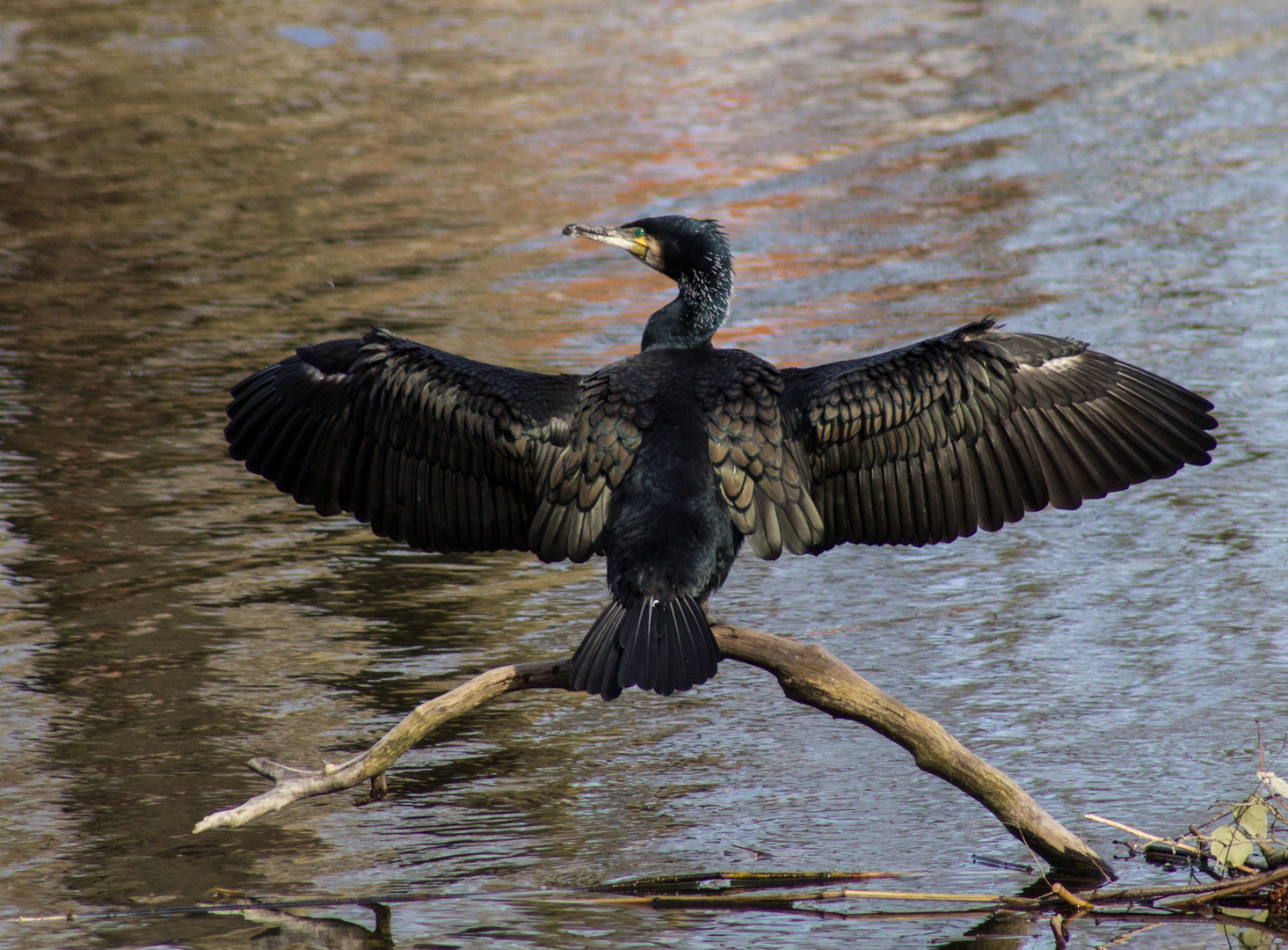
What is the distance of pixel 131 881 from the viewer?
4672mm

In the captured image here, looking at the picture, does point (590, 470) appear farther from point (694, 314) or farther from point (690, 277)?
point (690, 277)

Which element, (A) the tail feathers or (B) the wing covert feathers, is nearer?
(A) the tail feathers

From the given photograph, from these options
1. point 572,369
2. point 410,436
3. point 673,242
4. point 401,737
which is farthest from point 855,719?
point 572,369

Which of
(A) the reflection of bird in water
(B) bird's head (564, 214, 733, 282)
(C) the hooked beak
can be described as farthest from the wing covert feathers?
(C) the hooked beak

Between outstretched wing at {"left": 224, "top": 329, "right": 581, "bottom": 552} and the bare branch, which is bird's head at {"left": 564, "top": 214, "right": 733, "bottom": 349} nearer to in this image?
outstretched wing at {"left": 224, "top": 329, "right": 581, "bottom": 552}

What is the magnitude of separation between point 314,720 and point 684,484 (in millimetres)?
1831

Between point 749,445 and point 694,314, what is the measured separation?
67cm

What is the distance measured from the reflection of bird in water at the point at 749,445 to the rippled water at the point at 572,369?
2.95 feet

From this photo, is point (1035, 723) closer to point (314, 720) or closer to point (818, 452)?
point (818, 452)

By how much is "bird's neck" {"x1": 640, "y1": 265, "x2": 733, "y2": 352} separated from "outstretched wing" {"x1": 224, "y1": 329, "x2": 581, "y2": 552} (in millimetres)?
359

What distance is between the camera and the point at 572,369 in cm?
915

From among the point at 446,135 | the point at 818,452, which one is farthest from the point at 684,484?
the point at 446,135

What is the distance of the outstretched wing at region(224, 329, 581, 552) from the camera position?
4.84 metres

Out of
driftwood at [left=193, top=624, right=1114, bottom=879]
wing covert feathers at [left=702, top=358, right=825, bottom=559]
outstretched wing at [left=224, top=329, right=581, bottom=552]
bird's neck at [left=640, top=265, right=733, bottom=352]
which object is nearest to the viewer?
driftwood at [left=193, top=624, right=1114, bottom=879]
